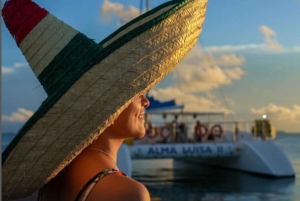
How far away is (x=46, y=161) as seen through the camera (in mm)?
1315

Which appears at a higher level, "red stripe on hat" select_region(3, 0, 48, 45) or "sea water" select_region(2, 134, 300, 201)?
"red stripe on hat" select_region(3, 0, 48, 45)

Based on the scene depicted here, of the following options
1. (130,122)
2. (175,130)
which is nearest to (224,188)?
(175,130)

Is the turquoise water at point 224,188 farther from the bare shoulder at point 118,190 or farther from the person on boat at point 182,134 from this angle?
the bare shoulder at point 118,190

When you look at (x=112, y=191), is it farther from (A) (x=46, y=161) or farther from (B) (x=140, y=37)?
(B) (x=140, y=37)

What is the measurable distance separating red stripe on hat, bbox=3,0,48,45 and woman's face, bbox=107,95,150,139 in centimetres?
42

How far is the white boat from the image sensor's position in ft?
39.7

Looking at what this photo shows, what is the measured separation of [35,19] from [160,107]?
1441 centimetres

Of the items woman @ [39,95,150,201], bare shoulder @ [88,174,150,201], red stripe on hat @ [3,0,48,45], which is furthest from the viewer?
red stripe on hat @ [3,0,48,45]

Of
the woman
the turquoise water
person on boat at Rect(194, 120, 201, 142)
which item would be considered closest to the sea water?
the turquoise water

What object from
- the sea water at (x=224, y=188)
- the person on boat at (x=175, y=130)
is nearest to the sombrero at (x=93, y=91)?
the sea water at (x=224, y=188)

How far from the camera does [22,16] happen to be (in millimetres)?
1484

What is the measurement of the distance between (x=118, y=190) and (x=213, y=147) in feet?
38.3

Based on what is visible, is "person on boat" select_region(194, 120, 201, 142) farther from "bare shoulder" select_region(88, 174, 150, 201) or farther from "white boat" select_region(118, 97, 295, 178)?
"bare shoulder" select_region(88, 174, 150, 201)

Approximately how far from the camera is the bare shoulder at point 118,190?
1.17 m
